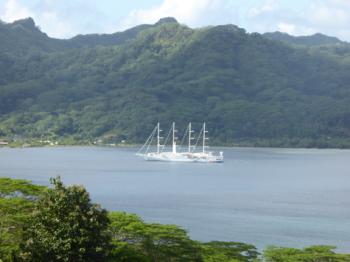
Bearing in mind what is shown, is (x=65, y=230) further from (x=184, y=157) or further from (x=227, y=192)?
(x=184, y=157)

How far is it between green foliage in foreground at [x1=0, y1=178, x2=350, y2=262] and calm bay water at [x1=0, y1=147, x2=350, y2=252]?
26.0 meters

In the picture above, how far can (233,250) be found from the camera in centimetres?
4522

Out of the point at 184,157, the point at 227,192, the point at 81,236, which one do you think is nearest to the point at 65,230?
the point at 81,236

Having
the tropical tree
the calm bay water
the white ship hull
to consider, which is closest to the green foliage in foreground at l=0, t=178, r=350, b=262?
the tropical tree

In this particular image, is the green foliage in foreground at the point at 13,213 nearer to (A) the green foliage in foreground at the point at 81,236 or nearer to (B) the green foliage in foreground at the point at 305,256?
(A) the green foliage in foreground at the point at 81,236

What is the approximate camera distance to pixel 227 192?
116m

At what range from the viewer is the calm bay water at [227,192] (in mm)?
76938

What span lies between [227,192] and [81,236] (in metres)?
82.8

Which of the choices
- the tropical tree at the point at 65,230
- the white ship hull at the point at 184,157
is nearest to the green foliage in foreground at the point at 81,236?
the tropical tree at the point at 65,230

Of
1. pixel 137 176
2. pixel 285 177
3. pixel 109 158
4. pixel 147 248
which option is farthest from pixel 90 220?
pixel 109 158

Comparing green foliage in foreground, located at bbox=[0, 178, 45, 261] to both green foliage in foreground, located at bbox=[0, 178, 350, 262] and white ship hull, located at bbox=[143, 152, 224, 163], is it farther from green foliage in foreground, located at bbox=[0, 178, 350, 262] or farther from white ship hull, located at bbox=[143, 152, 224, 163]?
white ship hull, located at bbox=[143, 152, 224, 163]

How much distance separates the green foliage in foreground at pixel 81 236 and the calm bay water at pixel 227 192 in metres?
26.0

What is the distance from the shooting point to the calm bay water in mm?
76938

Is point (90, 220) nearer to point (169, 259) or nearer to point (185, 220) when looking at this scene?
point (169, 259)
